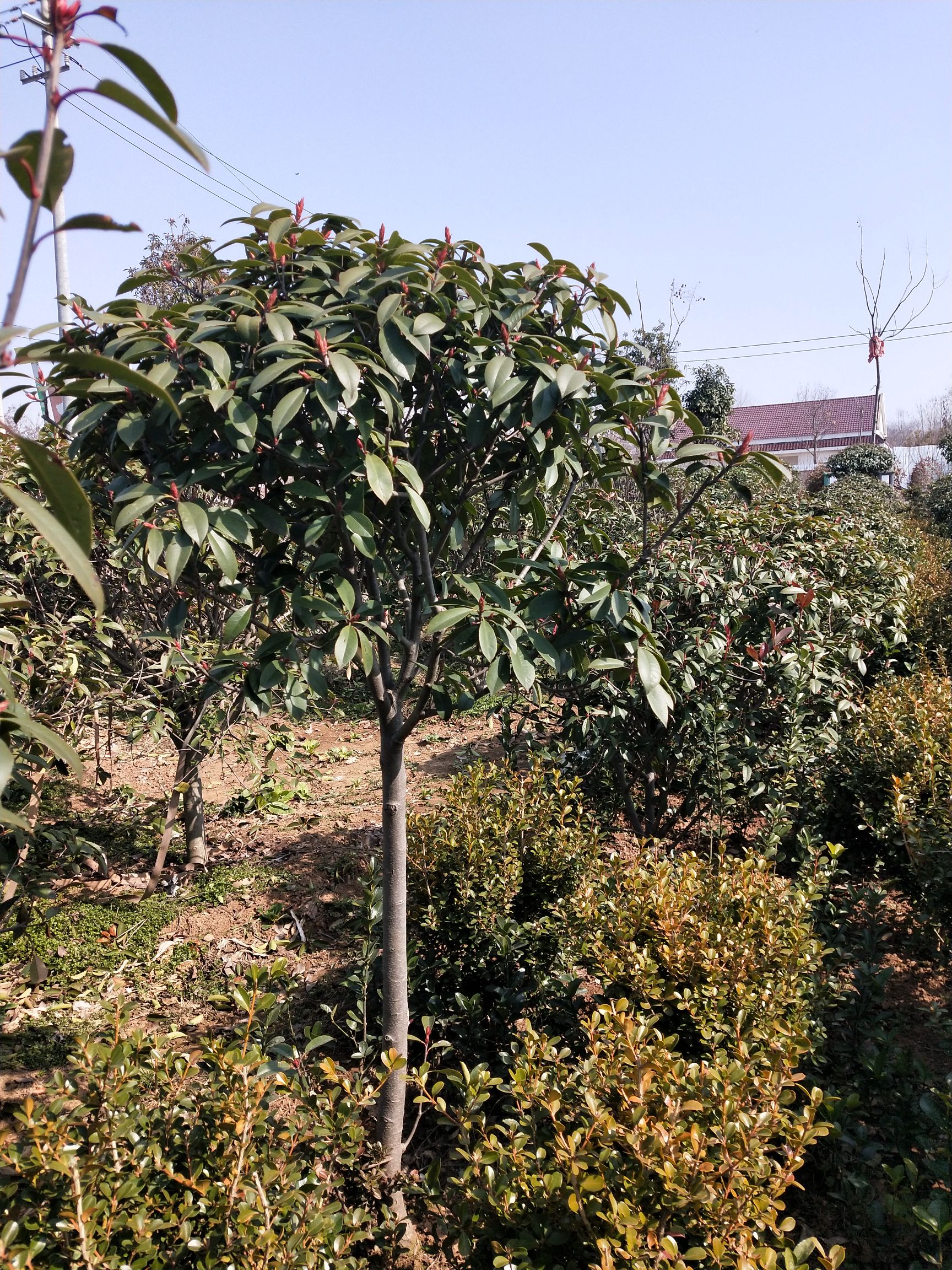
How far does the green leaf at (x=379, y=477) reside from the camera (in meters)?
1.62

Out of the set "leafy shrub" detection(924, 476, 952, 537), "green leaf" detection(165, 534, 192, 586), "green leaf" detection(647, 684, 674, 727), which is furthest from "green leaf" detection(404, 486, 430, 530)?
"leafy shrub" detection(924, 476, 952, 537)

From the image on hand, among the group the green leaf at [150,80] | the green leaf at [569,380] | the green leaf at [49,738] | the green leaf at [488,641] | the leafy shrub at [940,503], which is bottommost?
the green leaf at [49,738]

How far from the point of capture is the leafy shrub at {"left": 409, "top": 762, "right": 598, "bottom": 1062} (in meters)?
2.76

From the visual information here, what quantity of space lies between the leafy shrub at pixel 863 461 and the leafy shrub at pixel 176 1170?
919 inches

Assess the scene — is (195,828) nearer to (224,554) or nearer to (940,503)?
(224,554)

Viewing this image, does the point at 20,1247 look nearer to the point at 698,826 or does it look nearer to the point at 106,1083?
the point at 106,1083

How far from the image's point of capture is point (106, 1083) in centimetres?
168

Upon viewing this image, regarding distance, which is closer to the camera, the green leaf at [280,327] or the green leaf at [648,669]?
the green leaf at [280,327]

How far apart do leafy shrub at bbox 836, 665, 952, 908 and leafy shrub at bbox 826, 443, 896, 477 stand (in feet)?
67.4

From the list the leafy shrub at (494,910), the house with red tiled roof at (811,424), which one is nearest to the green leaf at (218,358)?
the leafy shrub at (494,910)

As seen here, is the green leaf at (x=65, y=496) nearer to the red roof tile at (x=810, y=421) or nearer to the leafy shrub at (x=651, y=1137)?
the leafy shrub at (x=651, y=1137)

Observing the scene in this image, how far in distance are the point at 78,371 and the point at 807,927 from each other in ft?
7.68

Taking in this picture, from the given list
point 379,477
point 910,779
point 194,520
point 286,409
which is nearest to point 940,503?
point 910,779

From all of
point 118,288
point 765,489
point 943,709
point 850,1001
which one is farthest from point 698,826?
point 765,489
